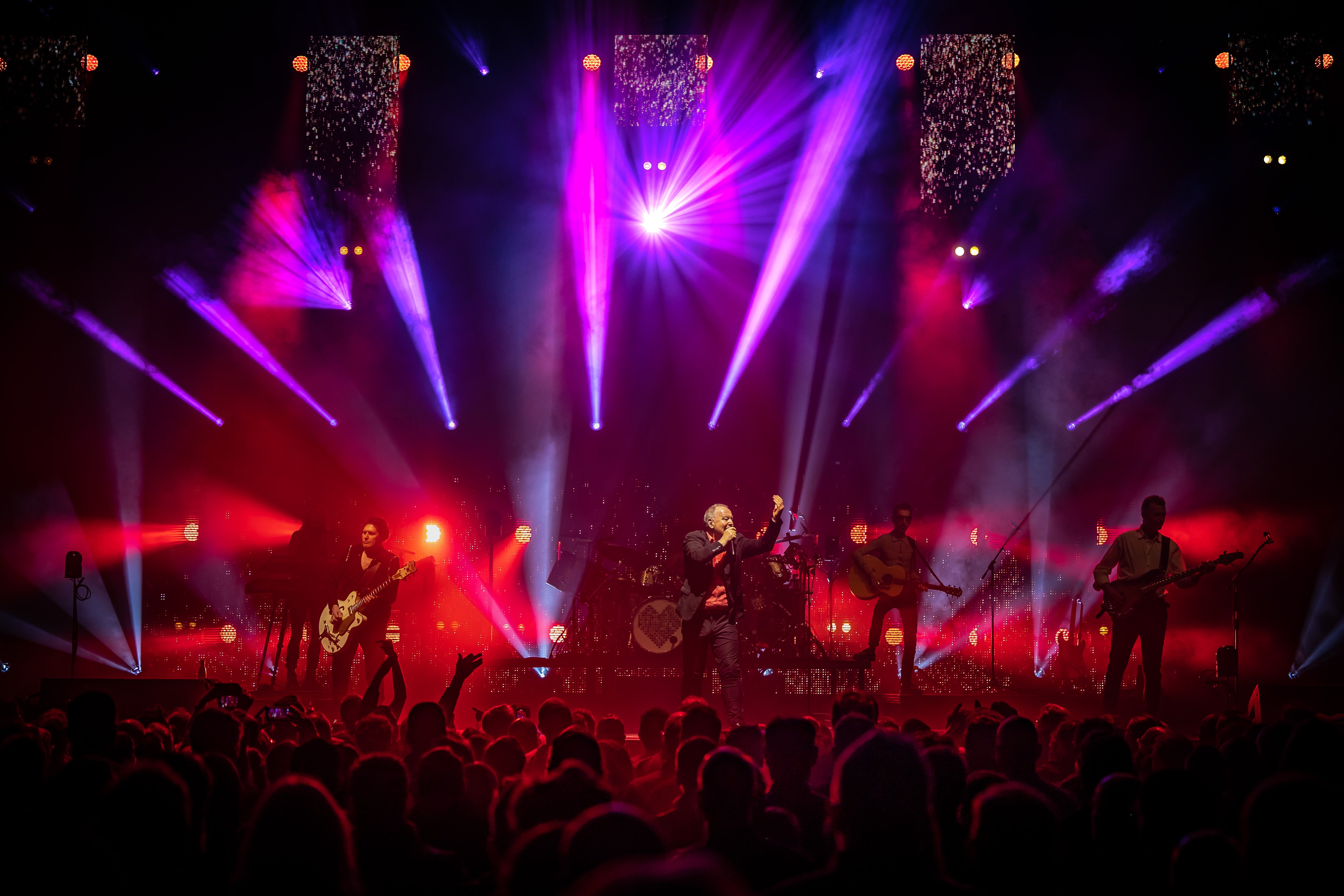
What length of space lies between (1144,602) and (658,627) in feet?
16.9

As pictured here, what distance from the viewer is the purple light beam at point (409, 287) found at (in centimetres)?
1339

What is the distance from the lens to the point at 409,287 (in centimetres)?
1367

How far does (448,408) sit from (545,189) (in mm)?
3376

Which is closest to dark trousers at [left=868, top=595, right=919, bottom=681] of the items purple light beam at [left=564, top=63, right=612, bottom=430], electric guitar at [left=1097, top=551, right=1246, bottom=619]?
electric guitar at [left=1097, top=551, right=1246, bottom=619]

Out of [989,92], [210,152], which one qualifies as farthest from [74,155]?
[989,92]

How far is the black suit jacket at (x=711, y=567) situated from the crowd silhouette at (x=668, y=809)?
312 centimetres

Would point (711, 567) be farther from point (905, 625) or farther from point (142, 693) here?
point (142, 693)

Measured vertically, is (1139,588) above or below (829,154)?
below

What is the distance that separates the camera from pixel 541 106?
508 inches

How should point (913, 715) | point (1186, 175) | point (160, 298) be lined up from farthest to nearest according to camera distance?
1. point (160, 298)
2. point (1186, 175)
3. point (913, 715)

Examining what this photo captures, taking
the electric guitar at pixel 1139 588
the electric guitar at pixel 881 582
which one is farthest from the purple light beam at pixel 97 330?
the electric guitar at pixel 1139 588

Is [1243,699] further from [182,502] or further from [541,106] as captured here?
[182,502]

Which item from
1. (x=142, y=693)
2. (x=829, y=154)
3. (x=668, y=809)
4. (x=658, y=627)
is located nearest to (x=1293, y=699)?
(x=668, y=809)

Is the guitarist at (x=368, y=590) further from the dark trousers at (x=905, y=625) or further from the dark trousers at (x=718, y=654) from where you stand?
the dark trousers at (x=905, y=625)
